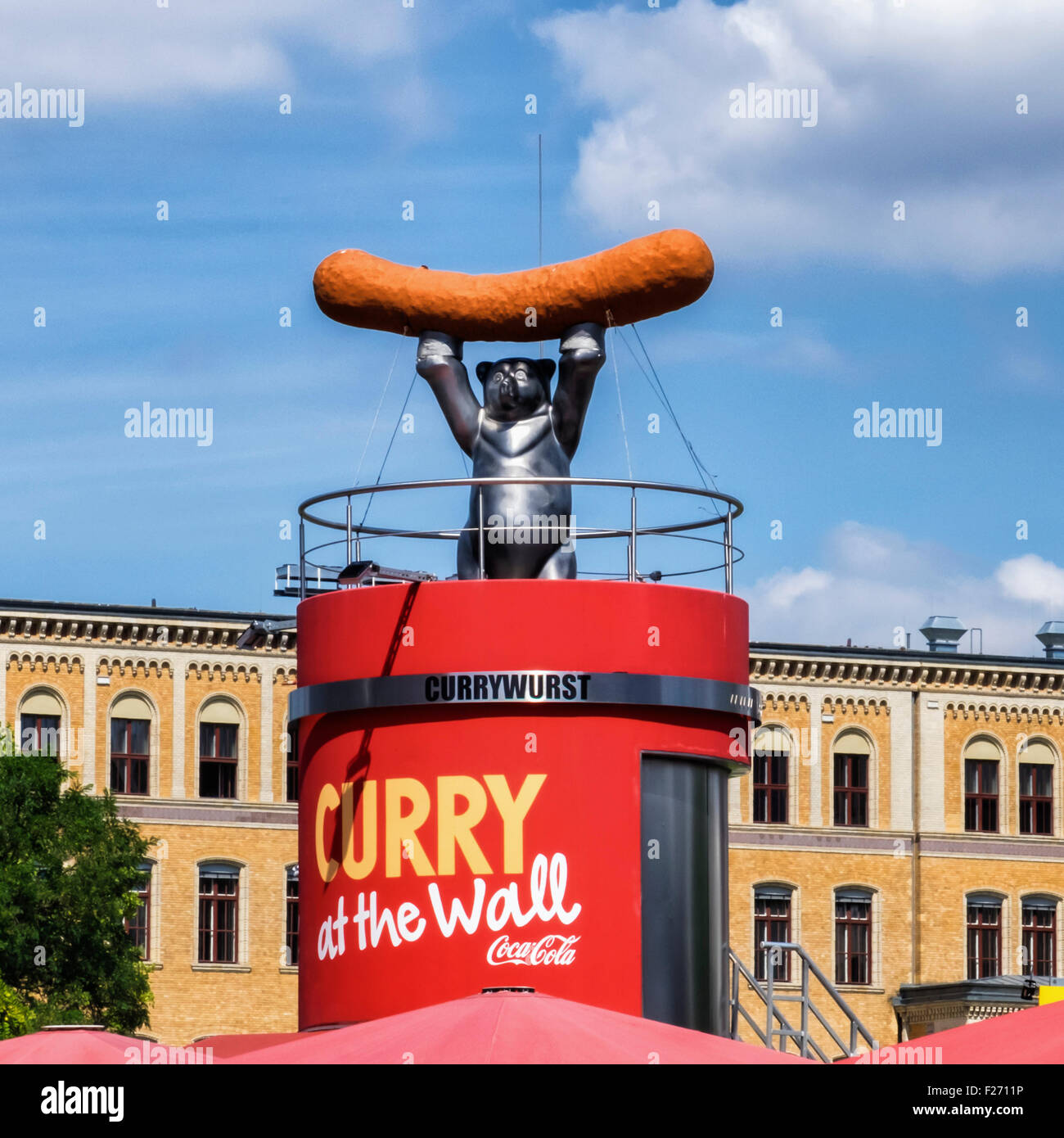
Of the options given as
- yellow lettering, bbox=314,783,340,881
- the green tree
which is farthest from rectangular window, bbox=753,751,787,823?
yellow lettering, bbox=314,783,340,881

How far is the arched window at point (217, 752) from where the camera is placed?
54.8 metres

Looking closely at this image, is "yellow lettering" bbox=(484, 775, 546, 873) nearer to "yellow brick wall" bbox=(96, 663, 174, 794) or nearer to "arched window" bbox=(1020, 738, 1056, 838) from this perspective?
"yellow brick wall" bbox=(96, 663, 174, 794)

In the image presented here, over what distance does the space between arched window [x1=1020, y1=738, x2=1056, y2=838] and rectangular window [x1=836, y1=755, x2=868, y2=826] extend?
4.13 meters

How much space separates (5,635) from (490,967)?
37.4 meters

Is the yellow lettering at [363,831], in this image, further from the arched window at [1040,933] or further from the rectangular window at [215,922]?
the arched window at [1040,933]

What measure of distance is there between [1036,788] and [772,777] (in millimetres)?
7136

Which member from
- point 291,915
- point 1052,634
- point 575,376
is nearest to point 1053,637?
point 1052,634

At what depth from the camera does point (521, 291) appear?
19281mm

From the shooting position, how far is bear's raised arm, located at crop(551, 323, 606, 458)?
19.2m

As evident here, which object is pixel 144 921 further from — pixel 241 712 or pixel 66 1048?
pixel 66 1048

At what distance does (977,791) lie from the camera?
60.1m

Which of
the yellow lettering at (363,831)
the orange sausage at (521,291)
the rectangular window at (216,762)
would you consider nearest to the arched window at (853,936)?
the rectangular window at (216,762)
